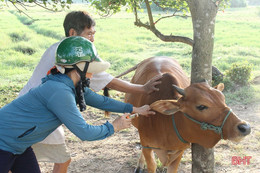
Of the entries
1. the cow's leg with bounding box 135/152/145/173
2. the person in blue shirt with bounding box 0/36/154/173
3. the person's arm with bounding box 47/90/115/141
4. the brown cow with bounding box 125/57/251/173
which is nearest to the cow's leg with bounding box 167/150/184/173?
the brown cow with bounding box 125/57/251/173

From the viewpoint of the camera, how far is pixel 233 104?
21.1 feet

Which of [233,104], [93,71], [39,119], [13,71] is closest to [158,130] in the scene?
[93,71]

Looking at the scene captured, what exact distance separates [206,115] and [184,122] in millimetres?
352

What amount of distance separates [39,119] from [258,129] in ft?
13.9

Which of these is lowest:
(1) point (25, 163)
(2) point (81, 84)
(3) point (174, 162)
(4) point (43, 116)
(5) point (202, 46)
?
(3) point (174, 162)

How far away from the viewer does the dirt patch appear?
414 cm

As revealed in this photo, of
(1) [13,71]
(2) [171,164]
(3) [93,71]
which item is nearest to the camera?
(3) [93,71]

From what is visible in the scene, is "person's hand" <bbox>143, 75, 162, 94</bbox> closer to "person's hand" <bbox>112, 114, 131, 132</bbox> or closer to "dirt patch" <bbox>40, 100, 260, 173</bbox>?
"person's hand" <bbox>112, 114, 131, 132</bbox>

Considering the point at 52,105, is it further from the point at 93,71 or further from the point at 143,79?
the point at 143,79

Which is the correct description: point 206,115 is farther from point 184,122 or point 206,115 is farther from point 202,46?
point 202,46

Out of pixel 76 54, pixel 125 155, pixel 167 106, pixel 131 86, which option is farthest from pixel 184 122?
pixel 125 155

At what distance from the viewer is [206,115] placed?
2.67 metres

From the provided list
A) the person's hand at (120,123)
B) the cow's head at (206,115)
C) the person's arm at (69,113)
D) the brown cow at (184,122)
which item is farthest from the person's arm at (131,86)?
the person's arm at (69,113)

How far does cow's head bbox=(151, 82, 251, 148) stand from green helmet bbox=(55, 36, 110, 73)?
84cm
